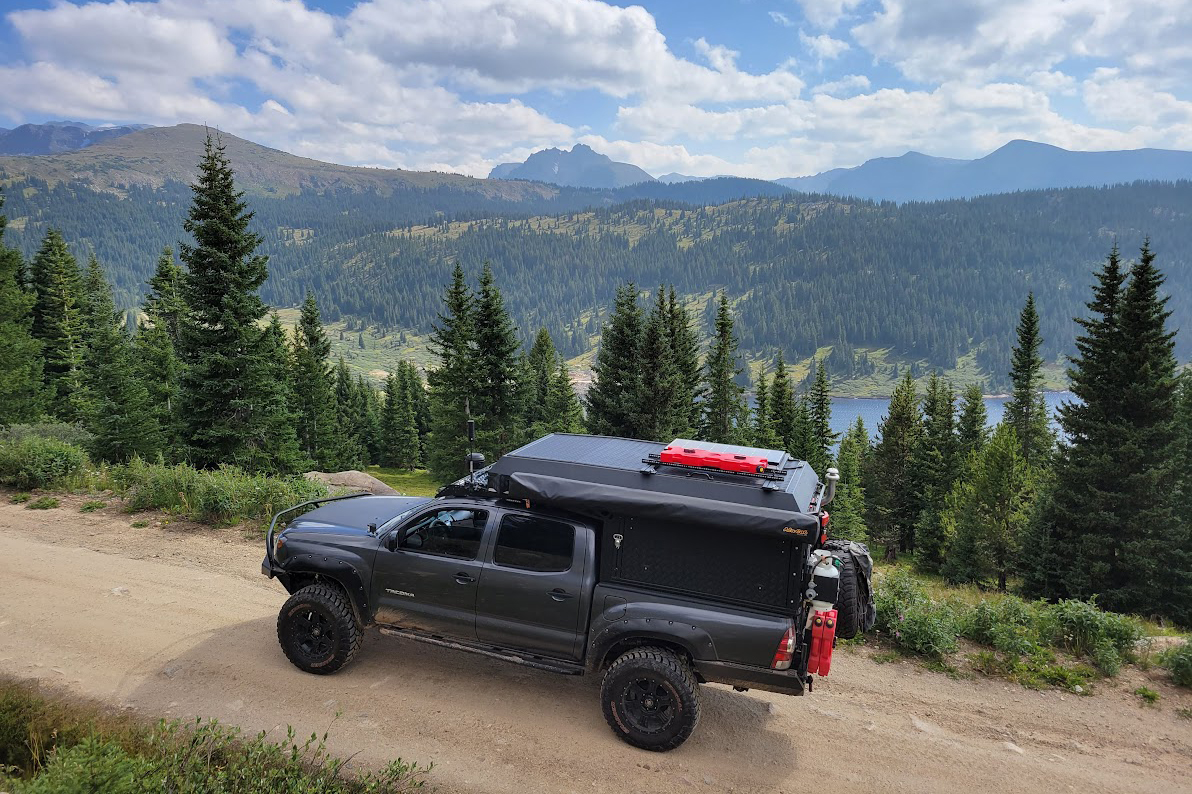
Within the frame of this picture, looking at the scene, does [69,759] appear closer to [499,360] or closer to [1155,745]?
[1155,745]

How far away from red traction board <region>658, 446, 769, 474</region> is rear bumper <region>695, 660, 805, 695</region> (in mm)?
1937

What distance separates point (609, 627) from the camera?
662 centimetres

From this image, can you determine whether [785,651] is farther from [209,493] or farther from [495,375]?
[495,375]

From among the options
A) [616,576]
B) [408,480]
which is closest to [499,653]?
[616,576]

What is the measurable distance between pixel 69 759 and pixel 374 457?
8247cm

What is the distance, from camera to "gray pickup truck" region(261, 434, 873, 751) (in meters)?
6.27

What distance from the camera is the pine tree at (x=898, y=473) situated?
54.8 metres

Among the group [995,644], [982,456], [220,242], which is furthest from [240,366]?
[982,456]

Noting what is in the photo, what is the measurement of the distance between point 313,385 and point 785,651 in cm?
5210

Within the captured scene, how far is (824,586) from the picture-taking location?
6.28m

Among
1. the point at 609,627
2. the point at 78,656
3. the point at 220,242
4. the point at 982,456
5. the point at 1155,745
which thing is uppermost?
the point at 220,242

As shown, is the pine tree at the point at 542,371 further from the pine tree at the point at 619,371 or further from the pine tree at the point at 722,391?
the pine tree at the point at 619,371

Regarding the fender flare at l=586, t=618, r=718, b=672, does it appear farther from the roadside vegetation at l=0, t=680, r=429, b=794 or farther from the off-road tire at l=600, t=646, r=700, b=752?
the roadside vegetation at l=0, t=680, r=429, b=794

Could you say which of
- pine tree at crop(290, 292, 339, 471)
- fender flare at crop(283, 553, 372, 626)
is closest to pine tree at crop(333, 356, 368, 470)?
pine tree at crop(290, 292, 339, 471)
